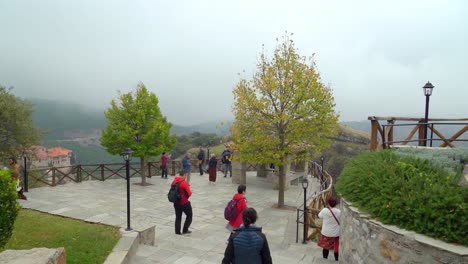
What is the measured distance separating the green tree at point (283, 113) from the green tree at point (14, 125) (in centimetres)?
1746

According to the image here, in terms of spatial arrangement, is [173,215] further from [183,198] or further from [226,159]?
[226,159]

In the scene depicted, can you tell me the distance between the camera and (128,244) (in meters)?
6.20

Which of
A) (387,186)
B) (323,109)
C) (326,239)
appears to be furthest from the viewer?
(323,109)

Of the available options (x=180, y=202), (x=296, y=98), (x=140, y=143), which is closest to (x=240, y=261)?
(x=180, y=202)

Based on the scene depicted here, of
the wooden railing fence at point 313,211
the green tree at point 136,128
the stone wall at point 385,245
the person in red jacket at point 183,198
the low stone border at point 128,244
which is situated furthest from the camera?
the green tree at point 136,128

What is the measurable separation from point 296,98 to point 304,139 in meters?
1.77

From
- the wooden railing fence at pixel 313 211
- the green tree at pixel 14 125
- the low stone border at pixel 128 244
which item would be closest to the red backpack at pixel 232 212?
the low stone border at pixel 128 244

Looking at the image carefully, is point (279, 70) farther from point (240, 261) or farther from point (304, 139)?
point (240, 261)

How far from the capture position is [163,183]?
653 inches

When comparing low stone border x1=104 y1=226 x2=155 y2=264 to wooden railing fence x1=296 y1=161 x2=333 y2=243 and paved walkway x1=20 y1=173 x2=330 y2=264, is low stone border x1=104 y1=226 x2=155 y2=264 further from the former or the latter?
wooden railing fence x1=296 y1=161 x2=333 y2=243

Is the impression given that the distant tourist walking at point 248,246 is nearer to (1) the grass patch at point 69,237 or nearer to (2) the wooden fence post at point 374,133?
(1) the grass patch at point 69,237

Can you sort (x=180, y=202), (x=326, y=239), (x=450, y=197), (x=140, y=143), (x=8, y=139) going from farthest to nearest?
(x=8, y=139), (x=140, y=143), (x=180, y=202), (x=326, y=239), (x=450, y=197)

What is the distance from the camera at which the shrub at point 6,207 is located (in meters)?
4.80

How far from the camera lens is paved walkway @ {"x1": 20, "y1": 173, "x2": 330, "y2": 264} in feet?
23.0
